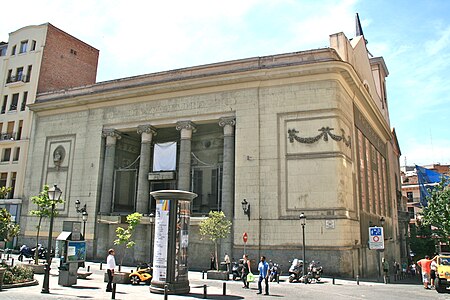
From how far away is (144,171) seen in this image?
104 feet

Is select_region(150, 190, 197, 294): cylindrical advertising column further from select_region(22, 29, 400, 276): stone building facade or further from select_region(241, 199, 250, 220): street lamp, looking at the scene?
select_region(22, 29, 400, 276): stone building facade

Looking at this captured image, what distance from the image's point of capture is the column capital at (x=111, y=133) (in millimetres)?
33406

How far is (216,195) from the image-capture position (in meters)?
34.9

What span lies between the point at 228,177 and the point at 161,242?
43.0 feet

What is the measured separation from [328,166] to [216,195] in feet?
41.5

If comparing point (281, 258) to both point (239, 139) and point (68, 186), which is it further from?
point (68, 186)

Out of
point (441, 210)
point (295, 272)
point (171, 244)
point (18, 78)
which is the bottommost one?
point (295, 272)

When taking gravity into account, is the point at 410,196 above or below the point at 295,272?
above

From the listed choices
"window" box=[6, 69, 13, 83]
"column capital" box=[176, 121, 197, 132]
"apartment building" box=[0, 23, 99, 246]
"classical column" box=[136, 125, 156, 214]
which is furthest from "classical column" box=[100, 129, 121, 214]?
"window" box=[6, 69, 13, 83]

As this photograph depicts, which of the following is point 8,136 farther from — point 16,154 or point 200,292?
point 200,292

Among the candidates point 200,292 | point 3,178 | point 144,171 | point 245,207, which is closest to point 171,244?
point 200,292

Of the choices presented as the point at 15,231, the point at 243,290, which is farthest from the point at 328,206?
the point at 15,231

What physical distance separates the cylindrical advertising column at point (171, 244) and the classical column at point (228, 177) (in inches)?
447

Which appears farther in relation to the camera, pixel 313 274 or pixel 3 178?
pixel 3 178
